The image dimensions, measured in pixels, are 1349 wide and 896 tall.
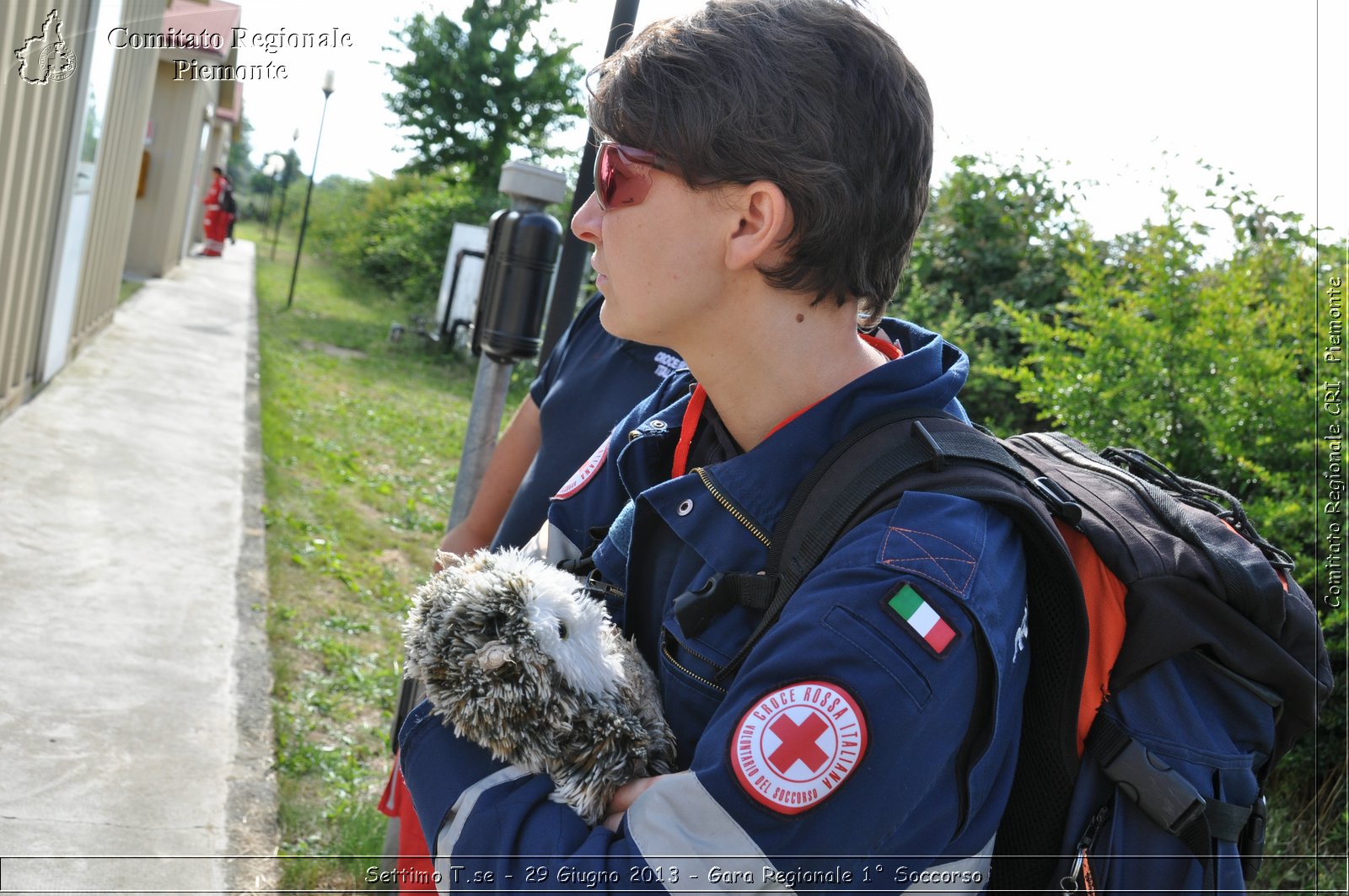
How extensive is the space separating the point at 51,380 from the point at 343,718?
4674 millimetres

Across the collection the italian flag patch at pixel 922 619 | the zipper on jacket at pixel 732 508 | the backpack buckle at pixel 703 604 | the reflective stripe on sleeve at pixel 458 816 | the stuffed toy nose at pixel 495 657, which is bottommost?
the reflective stripe on sleeve at pixel 458 816

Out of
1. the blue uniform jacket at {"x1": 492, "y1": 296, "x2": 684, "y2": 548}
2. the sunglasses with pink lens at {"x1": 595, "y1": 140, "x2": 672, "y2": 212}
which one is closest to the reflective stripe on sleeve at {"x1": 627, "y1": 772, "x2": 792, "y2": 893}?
the sunglasses with pink lens at {"x1": 595, "y1": 140, "x2": 672, "y2": 212}

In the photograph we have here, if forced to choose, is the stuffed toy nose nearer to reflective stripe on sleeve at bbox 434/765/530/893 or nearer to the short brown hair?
reflective stripe on sleeve at bbox 434/765/530/893

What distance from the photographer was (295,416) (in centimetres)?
888

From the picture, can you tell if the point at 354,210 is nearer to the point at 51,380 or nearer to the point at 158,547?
the point at 51,380

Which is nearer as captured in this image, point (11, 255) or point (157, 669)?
point (157, 669)

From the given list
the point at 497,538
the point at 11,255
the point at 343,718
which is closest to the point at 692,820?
the point at 497,538

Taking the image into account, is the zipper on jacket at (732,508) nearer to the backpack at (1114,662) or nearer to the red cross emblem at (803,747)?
the backpack at (1114,662)

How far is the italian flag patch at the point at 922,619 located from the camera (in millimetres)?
1167

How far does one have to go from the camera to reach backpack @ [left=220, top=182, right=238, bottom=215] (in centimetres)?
2361

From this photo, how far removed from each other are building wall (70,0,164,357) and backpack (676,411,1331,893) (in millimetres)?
8296

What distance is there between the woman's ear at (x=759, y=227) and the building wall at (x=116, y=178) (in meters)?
7.94

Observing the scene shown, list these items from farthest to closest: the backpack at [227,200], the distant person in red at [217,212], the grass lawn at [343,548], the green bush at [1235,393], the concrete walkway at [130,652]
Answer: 1. the backpack at [227,200]
2. the distant person in red at [217,212]
3. the green bush at [1235,393]
4. the grass lawn at [343,548]
5. the concrete walkway at [130,652]

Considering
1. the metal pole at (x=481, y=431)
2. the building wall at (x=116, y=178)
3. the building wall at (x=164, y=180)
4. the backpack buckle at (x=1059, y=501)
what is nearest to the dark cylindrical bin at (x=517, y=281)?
the metal pole at (x=481, y=431)
